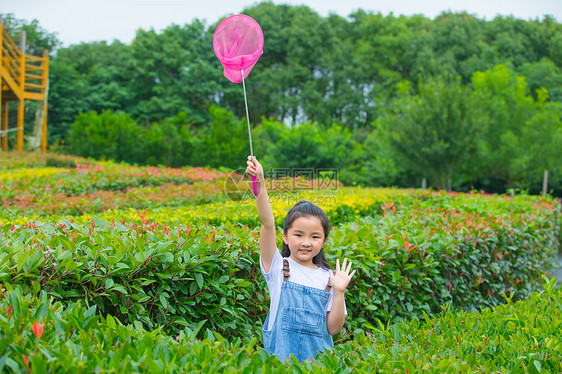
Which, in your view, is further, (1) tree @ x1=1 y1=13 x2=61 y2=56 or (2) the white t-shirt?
(1) tree @ x1=1 y1=13 x2=61 y2=56

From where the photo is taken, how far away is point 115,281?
2312 millimetres

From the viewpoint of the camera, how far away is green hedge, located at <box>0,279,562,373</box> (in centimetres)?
135

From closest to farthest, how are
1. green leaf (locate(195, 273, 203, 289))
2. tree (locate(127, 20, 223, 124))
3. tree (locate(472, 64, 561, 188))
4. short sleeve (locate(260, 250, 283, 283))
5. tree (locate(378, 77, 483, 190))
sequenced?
short sleeve (locate(260, 250, 283, 283)) → green leaf (locate(195, 273, 203, 289)) → tree (locate(378, 77, 483, 190)) → tree (locate(472, 64, 561, 188)) → tree (locate(127, 20, 223, 124))

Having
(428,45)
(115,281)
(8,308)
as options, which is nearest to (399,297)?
(115,281)

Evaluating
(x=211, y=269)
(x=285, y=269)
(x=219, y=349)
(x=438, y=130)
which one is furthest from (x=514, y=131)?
(x=219, y=349)

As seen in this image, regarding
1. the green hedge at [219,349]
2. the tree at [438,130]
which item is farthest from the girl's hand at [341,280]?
the tree at [438,130]

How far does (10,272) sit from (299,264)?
4.17 ft

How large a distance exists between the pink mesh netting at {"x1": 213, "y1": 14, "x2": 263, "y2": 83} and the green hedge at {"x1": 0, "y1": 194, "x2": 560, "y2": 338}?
99cm

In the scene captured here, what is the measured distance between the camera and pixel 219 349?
1678 millimetres

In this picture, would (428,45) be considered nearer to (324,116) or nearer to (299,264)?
(324,116)

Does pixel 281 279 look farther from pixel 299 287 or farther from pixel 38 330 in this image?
pixel 38 330

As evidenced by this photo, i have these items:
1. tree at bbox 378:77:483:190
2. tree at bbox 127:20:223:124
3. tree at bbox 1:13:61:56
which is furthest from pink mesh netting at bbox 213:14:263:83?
tree at bbox 1:13:61:56

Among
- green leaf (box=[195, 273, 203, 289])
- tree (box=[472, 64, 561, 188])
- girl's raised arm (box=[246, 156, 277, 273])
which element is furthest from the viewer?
tree (box=[472, 64, 561, 188])

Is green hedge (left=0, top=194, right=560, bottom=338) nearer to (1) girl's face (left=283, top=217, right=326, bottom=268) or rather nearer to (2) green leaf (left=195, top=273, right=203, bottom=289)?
(2) green leaf (left=195, top=273, right=203, bottom=289)
